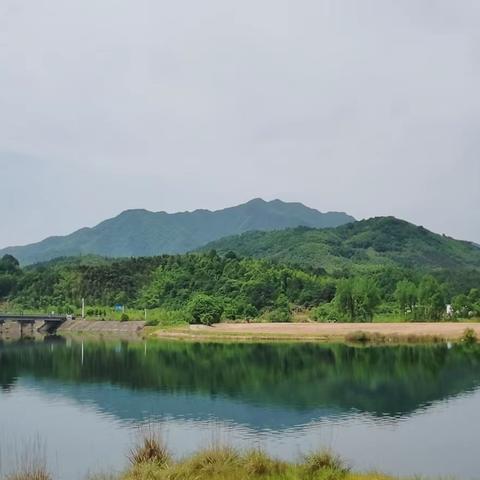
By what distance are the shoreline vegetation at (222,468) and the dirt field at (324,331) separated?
5730 centimetres

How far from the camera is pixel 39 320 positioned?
115m

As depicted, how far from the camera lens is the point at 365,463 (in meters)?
23.2

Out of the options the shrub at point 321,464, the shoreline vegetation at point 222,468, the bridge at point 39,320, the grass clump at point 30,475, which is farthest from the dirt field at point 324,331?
the grass clump at point 30,475

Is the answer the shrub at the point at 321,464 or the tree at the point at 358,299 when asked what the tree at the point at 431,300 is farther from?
the shrub at the point at 321,464

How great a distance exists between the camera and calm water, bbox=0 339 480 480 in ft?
83.9

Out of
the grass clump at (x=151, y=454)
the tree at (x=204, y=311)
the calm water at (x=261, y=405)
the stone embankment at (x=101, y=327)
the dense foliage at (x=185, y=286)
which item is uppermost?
the dense foliage at (x=185, y=286)

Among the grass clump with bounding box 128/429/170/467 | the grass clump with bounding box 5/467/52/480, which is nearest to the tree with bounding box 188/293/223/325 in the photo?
the grass clump with bounding box 128/429/170/467

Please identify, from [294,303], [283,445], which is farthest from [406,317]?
[283,445]

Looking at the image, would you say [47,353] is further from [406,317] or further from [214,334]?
[406,317]

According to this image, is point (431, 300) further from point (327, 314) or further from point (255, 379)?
point (255, 379)

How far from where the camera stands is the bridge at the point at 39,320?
114500 millimetres

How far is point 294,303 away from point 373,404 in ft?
253

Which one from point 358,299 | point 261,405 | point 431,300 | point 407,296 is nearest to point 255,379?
point 261,405

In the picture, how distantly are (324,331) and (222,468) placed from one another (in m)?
65.3
